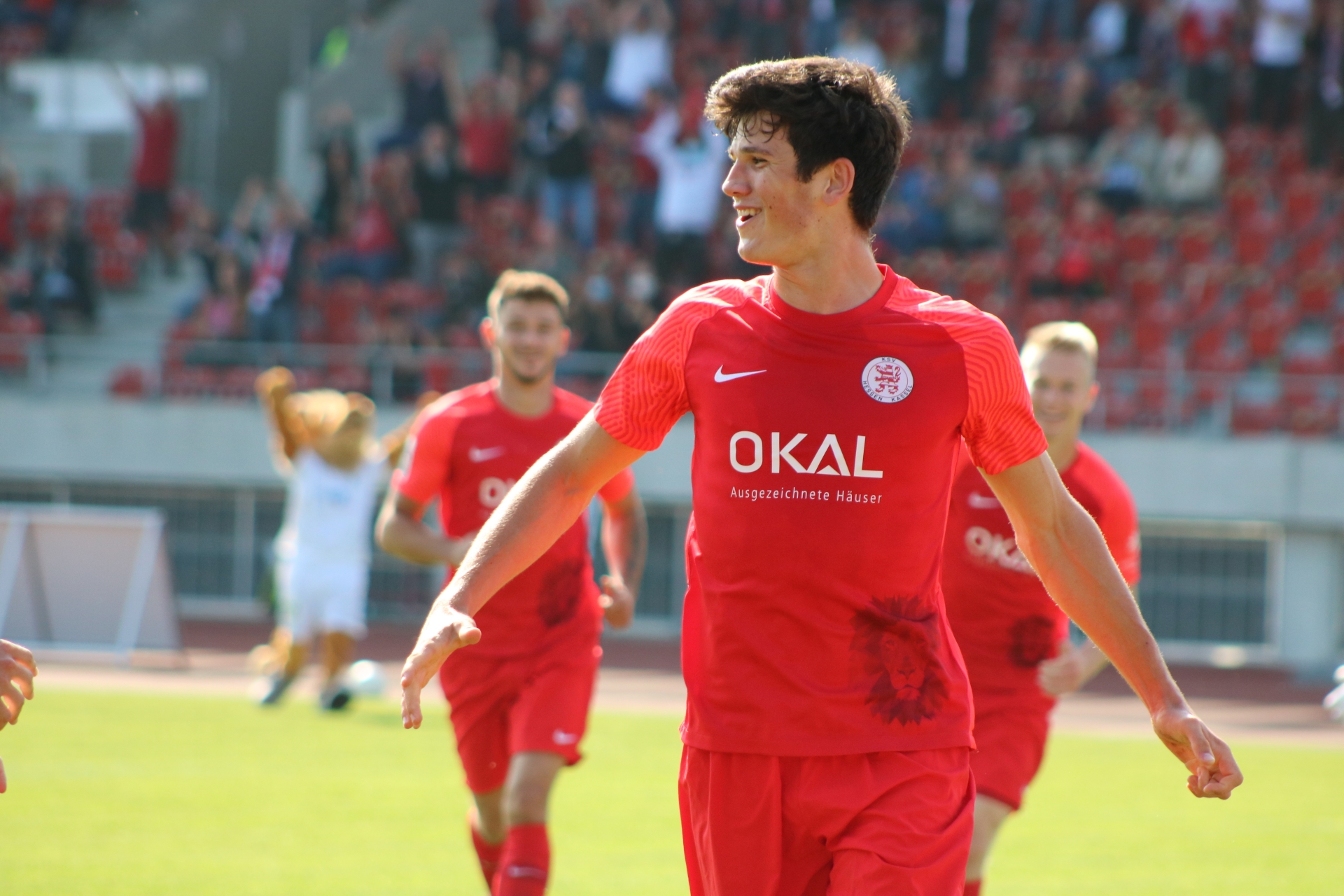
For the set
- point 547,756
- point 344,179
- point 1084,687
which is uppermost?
point 344,179

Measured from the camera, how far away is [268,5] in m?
31.4

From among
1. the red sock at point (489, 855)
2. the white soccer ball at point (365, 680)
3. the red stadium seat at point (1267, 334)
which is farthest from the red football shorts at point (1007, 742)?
the red stadium seat at point (1267, 334)

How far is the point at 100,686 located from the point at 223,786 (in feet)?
20.9

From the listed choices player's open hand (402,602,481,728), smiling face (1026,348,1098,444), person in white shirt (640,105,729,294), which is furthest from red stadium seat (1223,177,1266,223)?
player's open hand (402,602,481,728)

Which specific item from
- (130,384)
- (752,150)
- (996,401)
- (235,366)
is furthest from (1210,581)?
(752,150)

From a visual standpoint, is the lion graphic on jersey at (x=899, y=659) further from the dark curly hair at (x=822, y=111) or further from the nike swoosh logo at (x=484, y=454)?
the nike swoosh logo at (x=484, y=454)

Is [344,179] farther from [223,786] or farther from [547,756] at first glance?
[547,756]

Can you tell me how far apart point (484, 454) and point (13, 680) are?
10.1 ft

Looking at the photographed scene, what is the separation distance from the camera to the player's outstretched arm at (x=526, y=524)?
349cm

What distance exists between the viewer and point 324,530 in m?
14.7

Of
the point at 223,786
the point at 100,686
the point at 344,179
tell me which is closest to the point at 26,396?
the point at 344,179

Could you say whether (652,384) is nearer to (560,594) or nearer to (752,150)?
(752,150)

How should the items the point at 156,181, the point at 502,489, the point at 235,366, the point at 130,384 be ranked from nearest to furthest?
the point at 502,489 < the point at 235,366 < the point at 130,384 < the point at 156,181

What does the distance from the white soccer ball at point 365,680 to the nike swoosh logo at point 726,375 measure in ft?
39.8
